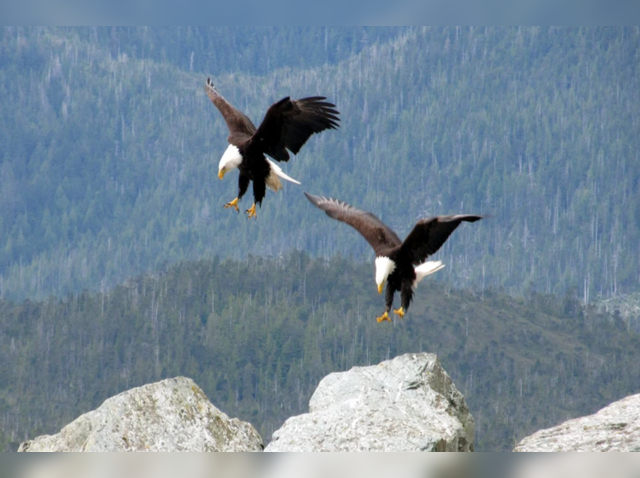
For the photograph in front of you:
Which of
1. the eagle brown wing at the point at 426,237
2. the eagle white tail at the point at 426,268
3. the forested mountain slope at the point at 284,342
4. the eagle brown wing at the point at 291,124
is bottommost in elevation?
the forested mountain slope at the point at 284,342

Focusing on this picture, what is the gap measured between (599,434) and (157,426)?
A: 4.05m

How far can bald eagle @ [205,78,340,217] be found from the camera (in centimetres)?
1495

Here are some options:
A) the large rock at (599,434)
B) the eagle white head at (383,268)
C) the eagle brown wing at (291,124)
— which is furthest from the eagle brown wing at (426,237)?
the large rock at (599,434)

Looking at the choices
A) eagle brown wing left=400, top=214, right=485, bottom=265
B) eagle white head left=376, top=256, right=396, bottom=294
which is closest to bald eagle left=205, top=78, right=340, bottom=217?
eagle white head left=376, top=256, right=396, bottom=294

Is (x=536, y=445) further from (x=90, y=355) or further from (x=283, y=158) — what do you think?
(x=90, y=355)

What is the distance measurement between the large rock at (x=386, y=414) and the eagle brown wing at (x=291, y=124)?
4433 millimetres

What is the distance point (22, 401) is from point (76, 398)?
812 centimetres

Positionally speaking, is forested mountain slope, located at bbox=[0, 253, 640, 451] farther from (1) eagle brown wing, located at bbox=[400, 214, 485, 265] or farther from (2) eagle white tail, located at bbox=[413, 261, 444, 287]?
(1) eagle brown wing, located at bbox=[400, 214, 485, 265]

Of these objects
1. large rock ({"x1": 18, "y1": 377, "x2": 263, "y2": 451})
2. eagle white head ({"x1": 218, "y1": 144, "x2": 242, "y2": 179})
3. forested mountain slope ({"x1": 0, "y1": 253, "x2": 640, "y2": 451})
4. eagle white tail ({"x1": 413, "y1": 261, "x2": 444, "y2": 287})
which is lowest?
forested mountain slope ({"x1": 0, "y1": 253, "x2": 640, "y2": 451})

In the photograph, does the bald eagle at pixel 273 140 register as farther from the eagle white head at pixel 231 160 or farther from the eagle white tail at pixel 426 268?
the eagle white tail at pixel 426 268

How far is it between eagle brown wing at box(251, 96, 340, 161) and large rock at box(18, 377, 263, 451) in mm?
5115

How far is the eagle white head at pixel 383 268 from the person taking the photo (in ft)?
43.4

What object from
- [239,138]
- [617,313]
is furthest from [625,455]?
[617,313]

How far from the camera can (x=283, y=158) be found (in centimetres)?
1532
